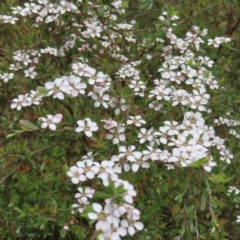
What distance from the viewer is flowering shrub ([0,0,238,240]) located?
1.60 meters

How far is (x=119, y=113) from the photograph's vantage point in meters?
2.04

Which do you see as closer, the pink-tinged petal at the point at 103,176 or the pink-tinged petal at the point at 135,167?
the pink-tinged petal at the point at 103,176

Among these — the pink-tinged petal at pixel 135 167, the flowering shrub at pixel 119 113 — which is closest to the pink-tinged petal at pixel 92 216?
the flowering shrub at pixel 119 113

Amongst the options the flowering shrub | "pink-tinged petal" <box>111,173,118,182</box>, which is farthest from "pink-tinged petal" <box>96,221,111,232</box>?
"pink-tinged petal" <box>111,173,118,182</box>

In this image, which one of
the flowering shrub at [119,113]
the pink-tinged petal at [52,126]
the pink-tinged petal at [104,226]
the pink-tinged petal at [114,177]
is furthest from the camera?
the pink-tinged petal at [52,126]

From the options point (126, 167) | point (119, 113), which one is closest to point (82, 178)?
point (126, 167)

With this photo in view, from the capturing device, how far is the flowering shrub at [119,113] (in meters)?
1.60

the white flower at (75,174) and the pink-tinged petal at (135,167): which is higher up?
the white flower at (75,174)

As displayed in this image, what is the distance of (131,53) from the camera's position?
2836mm

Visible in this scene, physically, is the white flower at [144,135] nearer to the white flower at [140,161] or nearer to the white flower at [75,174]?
the white flower at [140,161]


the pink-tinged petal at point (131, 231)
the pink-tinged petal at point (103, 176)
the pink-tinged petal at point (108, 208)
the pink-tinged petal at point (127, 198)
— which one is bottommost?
the pink-tinged petal at point (131, 231)

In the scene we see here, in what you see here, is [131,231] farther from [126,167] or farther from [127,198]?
[126,167]

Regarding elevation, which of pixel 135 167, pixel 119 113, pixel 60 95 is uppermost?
pixel 60 95

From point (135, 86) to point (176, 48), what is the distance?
43 cm
